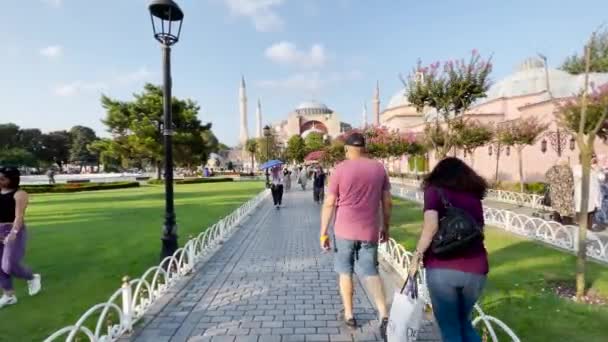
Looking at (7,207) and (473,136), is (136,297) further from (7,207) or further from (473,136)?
(473,136)

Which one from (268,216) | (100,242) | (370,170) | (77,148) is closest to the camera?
(370,170)

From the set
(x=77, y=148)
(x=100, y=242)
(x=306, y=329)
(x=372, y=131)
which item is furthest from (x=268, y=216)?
(x=77, y=148)

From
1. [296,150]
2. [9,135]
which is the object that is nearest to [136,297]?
[296,150]

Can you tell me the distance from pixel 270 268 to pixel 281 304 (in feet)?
5.30

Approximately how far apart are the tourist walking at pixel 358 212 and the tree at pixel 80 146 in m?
75.3

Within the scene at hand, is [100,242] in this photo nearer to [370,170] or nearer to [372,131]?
[370,170]

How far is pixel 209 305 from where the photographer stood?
4191 mm

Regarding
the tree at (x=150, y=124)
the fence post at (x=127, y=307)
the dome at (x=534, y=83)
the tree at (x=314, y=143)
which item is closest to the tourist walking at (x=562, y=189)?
the fence post at (x=127, y=307)

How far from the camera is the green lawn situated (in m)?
3.40

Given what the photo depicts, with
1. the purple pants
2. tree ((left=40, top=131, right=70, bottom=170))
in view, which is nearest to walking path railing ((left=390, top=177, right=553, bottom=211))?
the purple pants

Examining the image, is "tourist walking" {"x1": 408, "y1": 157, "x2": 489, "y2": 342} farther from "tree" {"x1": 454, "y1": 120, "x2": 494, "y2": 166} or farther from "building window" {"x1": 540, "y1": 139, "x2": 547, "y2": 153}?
"building window" {"x1": 540, "y1": 139, "x2": 547, "y2": 153}

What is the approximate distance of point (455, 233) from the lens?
2.15m

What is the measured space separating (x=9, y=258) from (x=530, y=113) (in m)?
25.7

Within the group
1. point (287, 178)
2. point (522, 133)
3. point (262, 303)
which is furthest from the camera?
point (287, 178)
